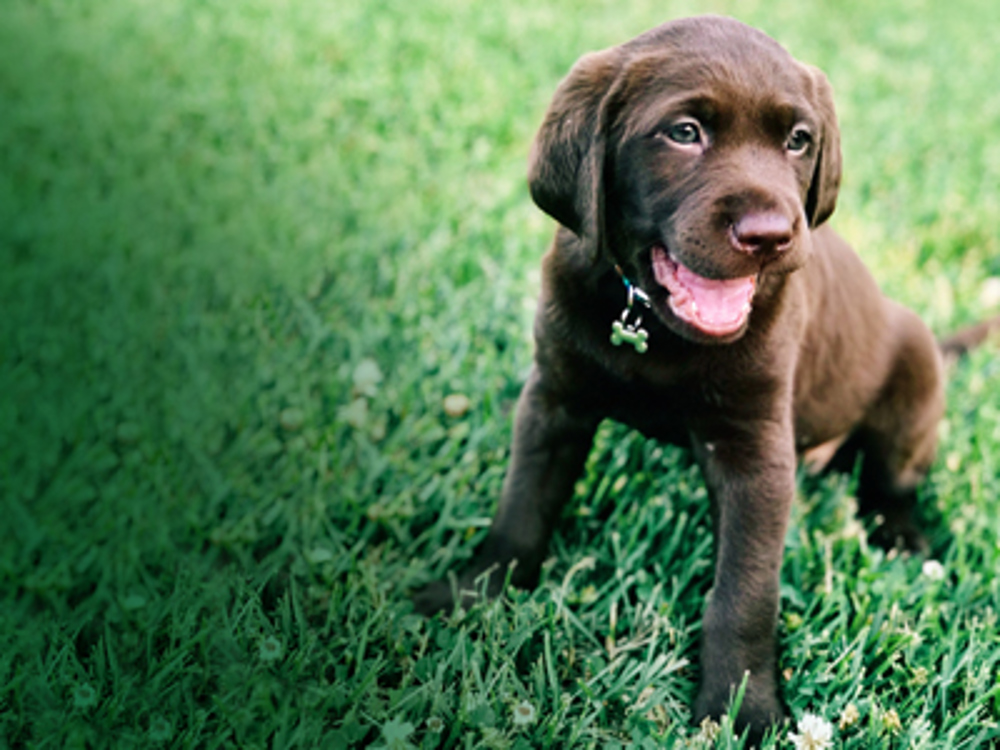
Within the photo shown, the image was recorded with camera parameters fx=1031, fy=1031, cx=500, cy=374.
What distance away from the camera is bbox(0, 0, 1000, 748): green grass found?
227 centimetres

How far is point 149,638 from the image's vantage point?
2.24 m

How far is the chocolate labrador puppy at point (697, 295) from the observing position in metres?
2.13

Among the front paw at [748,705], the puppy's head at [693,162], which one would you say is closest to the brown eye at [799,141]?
the puppy's head at [693,162]

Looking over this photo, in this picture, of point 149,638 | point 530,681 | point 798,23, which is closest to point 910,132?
point 798,23

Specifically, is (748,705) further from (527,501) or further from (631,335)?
(631,335)

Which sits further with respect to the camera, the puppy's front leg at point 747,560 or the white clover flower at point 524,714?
the puppy's front leg at point 747,560

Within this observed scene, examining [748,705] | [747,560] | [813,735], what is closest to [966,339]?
[747,560]

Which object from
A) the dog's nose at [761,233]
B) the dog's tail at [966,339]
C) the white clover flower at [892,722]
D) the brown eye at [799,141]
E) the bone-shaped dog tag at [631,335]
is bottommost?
the white clover flower at [892,722]

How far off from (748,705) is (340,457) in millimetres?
1317

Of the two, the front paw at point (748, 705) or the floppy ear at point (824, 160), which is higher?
the floppy ear at point (824, 160)

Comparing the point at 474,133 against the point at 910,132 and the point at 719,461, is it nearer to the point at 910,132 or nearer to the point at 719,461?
the point at 910,132

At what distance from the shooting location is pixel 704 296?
7.30ft

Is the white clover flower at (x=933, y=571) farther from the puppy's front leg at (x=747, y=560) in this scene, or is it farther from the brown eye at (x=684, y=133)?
the brown eye at (x=684, y=133)

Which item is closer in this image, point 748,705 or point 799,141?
point 799,141
